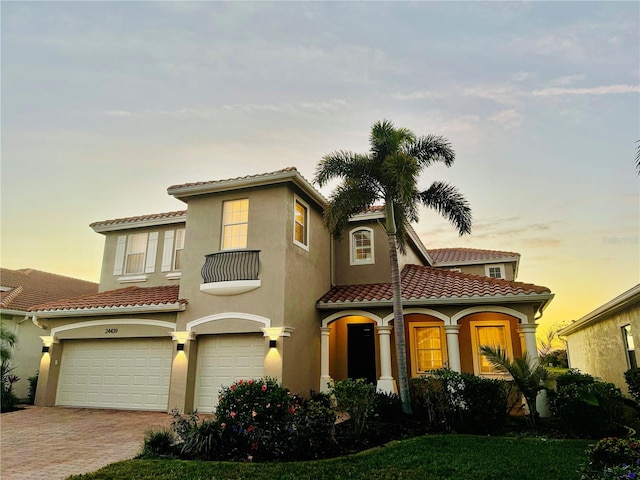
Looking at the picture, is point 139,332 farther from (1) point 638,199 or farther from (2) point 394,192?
(1) point 638,199

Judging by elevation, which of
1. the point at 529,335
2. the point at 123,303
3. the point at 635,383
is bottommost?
the point at 635,383

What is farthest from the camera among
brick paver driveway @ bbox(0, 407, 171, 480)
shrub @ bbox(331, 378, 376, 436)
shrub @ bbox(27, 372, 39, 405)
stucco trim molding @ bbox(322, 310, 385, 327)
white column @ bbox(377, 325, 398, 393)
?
shrub @ bbox(27, 372, 39, 405)

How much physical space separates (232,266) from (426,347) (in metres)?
7.69

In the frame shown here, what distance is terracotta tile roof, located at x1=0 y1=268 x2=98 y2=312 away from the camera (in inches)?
687

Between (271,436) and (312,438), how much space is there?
0.75 metres

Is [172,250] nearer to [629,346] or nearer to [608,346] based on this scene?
[629,346]

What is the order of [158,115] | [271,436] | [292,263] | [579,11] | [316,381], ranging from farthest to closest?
[158,115]
[316,381]
[292,263]
[579,11]
[271,436]

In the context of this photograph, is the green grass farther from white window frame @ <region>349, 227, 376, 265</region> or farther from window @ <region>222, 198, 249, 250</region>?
white window frame @ <region>349, 227, 376, 265</region>

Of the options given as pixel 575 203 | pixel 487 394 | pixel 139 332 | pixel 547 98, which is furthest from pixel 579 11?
pixel 139 332

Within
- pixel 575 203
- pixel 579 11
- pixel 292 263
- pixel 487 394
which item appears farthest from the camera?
pixel 575 203

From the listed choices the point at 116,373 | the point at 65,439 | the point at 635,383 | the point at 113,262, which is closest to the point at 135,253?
the point at 113,262

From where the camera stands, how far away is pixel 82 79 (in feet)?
43.6

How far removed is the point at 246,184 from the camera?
1269 cm

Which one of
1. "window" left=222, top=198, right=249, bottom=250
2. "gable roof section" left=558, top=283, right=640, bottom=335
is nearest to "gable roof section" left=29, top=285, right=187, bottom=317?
"window" left=222, top=198, right=249, bottom=250
